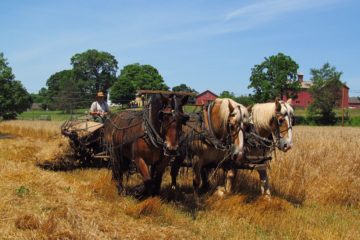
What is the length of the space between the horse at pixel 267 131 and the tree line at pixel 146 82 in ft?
60.9

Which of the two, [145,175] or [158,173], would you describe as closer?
[145,175]

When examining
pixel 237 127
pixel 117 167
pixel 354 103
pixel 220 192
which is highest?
pixel 354 103

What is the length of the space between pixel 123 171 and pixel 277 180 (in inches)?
132

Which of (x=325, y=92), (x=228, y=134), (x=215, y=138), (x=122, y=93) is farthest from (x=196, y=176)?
(x=325, y=92)

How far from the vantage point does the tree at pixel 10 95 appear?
152ft

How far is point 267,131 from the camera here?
24.4ft

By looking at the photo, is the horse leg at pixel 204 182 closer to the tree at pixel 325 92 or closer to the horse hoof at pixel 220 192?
the horse hoof at pixel 220 192

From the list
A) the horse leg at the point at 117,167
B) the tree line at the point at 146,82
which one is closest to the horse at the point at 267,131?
the horse leg at the point at 117,167

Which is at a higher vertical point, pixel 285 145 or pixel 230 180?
pixel 285 145

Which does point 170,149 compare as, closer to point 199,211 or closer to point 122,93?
point 199,211

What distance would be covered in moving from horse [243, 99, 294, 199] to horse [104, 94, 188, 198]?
1.64m

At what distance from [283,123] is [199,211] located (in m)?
2.13

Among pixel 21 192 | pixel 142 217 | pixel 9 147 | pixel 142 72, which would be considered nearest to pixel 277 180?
pixel 142 217

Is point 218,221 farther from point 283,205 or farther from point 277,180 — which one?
point 277,180
